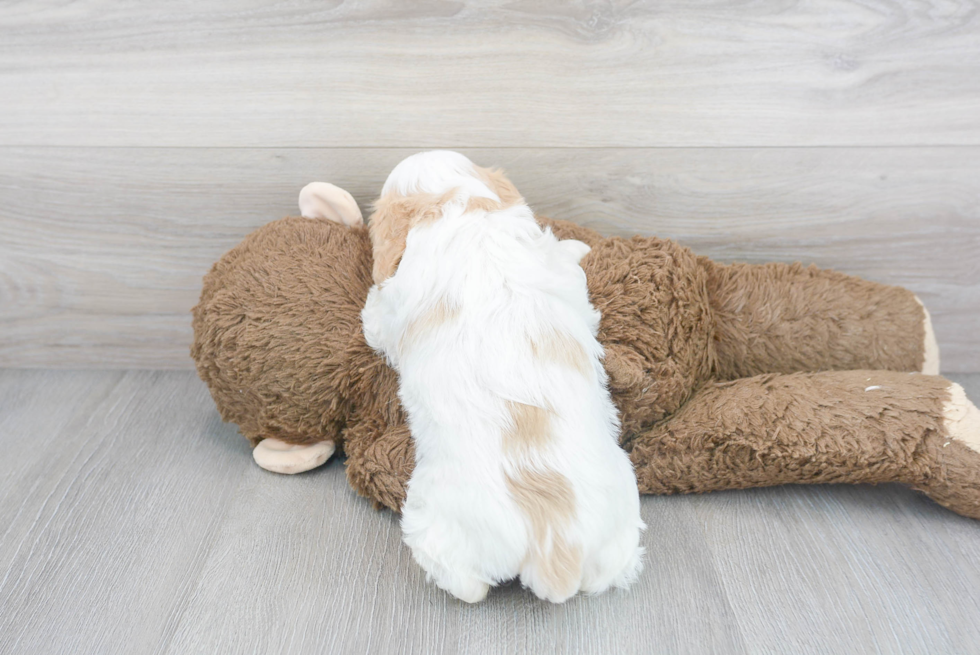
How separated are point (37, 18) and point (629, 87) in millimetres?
924

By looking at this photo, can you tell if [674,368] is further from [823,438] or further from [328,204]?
[328,204]

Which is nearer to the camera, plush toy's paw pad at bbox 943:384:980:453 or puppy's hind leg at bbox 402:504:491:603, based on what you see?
puppy's hind leg at bbox 402:504:491:603

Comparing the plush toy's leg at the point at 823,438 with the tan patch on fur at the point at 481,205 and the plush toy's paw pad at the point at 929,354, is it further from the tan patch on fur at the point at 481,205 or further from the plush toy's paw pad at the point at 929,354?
the tan patch on fur at the point at 481,205

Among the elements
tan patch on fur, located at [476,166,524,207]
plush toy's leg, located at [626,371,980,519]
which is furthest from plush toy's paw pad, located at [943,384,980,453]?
tan patch on fur, located at [476,166,524,207]

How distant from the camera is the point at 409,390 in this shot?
33.3 inches

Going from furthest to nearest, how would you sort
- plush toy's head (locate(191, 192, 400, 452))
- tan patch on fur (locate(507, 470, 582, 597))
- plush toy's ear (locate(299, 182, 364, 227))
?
plush toy's ear (locate(299, 182, 364, 227))
plush toy's head (locate(191, 192, 400, 452))
tan patch on fur (locate(507, 470, 582, 597))

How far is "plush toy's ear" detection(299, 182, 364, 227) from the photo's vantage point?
1.10 m

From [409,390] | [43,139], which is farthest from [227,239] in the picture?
[409,390]

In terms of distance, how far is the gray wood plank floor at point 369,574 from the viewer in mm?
785

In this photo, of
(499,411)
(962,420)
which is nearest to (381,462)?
(499,411)

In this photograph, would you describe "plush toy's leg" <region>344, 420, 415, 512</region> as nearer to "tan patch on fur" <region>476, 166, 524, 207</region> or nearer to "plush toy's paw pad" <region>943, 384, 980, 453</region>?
"tan patch on fur" <region>476, 166, 524, 207</region>

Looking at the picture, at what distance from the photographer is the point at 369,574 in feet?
2.87

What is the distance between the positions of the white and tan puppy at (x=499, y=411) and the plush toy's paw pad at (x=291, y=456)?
26 cm

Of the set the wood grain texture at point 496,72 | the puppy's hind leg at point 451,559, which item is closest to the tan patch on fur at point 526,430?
the puppy's hind leg at point 451,559
